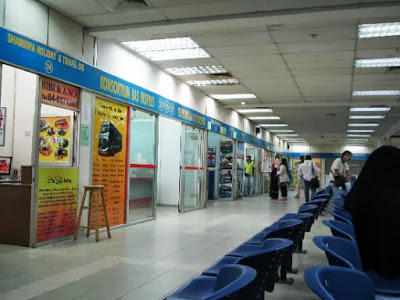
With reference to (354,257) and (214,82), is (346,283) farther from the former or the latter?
(214,82)

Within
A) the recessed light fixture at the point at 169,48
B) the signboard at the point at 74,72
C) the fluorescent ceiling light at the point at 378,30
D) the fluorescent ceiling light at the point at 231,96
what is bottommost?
the signboard at the point at 74,72

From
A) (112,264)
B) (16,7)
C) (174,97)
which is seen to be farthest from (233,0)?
(174,97)

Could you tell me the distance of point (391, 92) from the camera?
1070cm

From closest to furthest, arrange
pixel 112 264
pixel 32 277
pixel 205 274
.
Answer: pixel 205 274 → pixel 32 277 → pixel 112 264

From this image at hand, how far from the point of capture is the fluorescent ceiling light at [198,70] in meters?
8.69

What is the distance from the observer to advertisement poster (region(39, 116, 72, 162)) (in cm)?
553

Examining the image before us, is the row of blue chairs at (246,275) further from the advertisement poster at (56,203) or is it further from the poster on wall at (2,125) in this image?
the poster on wall at (2,125)

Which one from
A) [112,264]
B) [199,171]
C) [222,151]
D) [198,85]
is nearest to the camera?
[112,264]

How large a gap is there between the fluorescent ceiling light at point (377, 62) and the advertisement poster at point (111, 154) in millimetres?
4534

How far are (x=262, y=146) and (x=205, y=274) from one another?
16653mm

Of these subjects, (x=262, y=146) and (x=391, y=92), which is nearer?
(x=391, y=92)

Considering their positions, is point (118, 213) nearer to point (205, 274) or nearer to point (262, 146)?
point (205, 274)

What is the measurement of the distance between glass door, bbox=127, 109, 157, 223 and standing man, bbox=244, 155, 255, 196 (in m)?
8.17

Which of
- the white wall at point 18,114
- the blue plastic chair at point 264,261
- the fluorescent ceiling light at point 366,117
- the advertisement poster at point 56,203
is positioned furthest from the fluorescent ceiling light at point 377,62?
the fluorescent ceiling light at point 366,117
